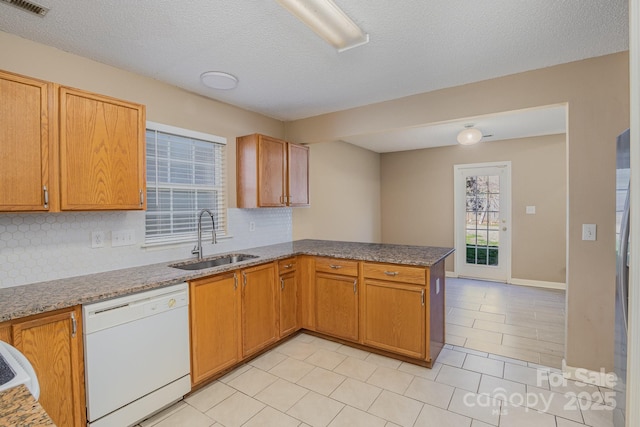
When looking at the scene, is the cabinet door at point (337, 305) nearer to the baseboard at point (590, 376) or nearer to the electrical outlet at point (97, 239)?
the baseboard at point (590, 376)

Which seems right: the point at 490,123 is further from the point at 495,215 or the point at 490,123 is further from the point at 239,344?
the point at 239,344

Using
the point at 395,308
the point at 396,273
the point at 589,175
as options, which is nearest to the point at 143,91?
the point at 396,273

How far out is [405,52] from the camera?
7.30 feet

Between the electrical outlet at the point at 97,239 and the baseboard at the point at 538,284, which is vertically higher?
the electrical outlet at the point at 97,239

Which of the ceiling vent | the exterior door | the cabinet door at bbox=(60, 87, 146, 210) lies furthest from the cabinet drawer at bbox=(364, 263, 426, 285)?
the exterior door

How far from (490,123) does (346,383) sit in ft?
11.7

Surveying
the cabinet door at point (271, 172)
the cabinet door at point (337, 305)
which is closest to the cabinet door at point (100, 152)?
the cabinet door at point (271, 172)

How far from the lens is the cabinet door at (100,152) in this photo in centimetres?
190

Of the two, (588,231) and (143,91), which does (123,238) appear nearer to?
(143,91)

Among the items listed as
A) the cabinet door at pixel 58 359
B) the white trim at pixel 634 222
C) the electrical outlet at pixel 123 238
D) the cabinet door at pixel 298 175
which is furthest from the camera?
the cabinet door at pixel 298 175

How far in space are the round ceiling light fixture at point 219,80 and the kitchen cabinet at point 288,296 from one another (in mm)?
1654

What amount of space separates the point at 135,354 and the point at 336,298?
170 centimetres

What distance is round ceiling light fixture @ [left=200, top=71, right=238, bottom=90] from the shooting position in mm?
2536

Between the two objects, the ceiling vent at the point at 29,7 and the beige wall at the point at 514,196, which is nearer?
the ceiling vent at the point at 29,7
